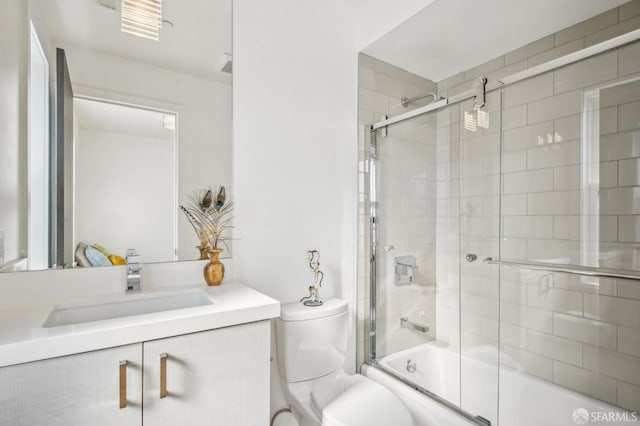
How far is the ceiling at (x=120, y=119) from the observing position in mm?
1293

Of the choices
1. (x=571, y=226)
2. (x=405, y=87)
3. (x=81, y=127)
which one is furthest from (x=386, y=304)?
(x=81, y=127)

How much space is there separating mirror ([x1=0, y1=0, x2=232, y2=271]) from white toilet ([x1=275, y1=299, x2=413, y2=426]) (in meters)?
0.60

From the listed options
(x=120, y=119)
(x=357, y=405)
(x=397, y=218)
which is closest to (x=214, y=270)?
(x=120, y=119)

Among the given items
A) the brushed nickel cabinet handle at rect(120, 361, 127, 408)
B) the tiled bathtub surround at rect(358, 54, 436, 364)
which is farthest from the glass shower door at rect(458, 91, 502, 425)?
the brushed nickel cabinet handle at rect(120, 361, 127, 408)

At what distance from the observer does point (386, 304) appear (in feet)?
6.90

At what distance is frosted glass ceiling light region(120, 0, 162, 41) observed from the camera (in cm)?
137

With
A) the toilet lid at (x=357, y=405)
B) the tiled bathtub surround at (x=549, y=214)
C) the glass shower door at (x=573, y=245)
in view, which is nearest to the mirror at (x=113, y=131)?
the toilet lid at (x=357, y=405)

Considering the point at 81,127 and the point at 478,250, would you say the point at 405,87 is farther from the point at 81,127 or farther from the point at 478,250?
the point at 81,127

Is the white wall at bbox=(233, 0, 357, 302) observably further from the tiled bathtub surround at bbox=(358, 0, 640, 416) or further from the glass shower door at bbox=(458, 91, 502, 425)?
the glass shower door at bbox=(458, 91, 502, 425)

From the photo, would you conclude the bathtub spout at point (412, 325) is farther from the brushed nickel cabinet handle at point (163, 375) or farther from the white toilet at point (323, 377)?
the brushed nickel cabinet handle at point (163, 375)

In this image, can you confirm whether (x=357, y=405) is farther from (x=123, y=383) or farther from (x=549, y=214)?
(x=549, y=214)

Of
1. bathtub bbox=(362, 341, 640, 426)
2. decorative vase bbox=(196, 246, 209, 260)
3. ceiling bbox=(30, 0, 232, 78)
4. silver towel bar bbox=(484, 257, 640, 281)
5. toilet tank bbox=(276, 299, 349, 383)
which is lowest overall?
bathtub bbox=(362, 341, 640, 426)

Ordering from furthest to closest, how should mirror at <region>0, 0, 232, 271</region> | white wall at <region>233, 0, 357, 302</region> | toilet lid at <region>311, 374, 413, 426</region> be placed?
1. white wall at <region>233, 0, 357, 302</region>
2. toilet lid at <region>311, 374, 413, 426</region>
3. mirror at <region>0, 0, 232, 271</region>

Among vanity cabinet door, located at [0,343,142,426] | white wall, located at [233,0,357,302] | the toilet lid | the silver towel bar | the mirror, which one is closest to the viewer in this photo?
vanity cabinet door, located at [0,343,142,426]
